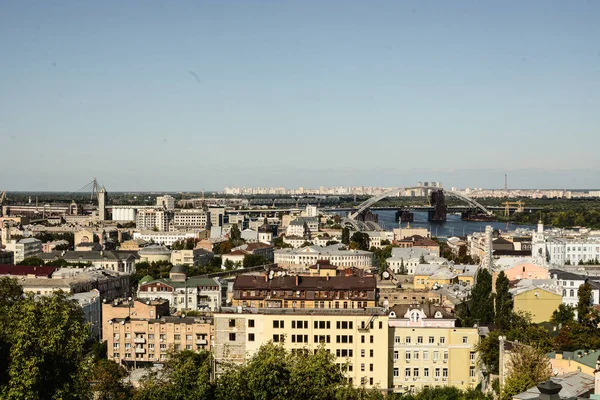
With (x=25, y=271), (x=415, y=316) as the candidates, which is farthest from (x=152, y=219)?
(x=415, y=316)

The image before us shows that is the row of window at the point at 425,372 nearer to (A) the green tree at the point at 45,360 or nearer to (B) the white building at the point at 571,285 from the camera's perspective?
(A) the green tree at the point at 45,360

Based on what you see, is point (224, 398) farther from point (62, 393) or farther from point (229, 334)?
point (229, 334)

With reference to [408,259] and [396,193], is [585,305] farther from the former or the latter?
[396,193]

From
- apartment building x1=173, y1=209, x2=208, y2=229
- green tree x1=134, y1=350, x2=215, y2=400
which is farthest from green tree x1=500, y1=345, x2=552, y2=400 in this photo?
apartment building x1=173, y1=209, x2=208, y2=229

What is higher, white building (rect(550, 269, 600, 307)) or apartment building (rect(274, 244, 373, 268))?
white building (rect(550, 269, 600, 307))

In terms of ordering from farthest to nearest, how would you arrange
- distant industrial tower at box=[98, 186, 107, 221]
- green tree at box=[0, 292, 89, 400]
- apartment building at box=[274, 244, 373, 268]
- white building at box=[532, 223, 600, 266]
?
distant industrial tower at box=[98, 186, 107, 221]
apartment building at box=[274, 244, 373, 268]
white building at box=[532, 223, 600, 266]
green tree at box=[0, 292, 89, 400]

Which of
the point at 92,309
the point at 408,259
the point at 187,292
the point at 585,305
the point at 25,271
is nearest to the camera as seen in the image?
the point at 585,305

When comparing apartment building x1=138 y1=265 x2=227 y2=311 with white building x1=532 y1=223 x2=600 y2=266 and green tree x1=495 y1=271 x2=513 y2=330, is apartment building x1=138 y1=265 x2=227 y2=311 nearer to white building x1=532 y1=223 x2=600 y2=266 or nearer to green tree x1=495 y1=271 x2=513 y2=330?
green tree x1=495 y1=271 x2=513 y2=330
